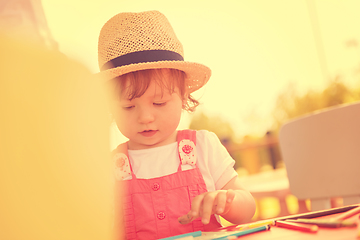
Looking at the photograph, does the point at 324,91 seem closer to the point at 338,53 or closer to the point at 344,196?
the point at 338,53

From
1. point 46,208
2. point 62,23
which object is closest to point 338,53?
point 62,23

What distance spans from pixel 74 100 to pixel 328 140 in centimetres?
85

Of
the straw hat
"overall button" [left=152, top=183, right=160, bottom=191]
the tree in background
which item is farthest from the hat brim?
the tree in background

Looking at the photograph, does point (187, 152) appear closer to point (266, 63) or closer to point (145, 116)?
point (145, 116)

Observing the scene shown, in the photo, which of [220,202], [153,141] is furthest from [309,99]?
[220,202]

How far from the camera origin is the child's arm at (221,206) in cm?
A: 41

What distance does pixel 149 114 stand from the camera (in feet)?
2.19

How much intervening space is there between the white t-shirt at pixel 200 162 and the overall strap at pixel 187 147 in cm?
1

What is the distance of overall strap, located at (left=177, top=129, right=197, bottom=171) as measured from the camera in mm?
769

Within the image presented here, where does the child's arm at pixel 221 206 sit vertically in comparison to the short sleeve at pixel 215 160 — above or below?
below

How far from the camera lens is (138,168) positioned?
2.60 feet

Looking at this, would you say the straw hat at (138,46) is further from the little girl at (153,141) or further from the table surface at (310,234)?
the table surface at (310,234)

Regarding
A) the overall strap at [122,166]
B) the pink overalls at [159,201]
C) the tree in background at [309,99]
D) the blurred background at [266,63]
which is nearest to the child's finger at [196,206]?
the pink overalls at [159,201]

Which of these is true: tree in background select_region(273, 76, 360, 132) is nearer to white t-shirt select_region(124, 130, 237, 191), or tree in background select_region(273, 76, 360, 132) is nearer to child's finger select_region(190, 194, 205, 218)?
white t-shirt select_region(124, 130, 237, 191)
